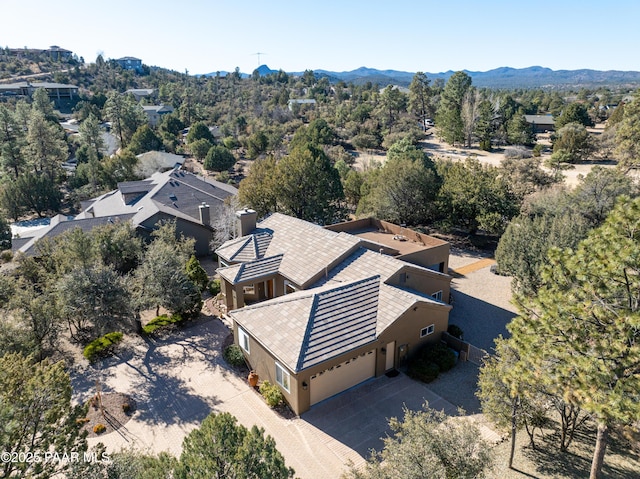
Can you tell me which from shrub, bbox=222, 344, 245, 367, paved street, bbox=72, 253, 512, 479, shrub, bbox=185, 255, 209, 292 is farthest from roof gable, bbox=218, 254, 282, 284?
shrub, bbox=222, 344, 245, 367

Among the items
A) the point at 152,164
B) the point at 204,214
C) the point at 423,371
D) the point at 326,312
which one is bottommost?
the point at 423,371

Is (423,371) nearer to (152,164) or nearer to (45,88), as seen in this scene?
(152,164)

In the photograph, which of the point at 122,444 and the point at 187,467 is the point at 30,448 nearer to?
the point at 187,467

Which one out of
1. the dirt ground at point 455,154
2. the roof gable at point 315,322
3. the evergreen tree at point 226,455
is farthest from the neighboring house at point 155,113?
the evergreen tree at point 226,455

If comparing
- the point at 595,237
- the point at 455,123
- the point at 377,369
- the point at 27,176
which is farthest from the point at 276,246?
the point at 455,123

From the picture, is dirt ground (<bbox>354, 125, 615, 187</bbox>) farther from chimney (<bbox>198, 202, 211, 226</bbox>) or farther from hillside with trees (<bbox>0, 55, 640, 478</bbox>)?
chimney (<bbox>198, 202, 211, 226</bbox>)

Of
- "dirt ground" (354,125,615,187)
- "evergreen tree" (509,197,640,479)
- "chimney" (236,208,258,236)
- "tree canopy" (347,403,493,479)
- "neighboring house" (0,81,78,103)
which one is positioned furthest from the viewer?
"neighboring house" (0,81,78,103)

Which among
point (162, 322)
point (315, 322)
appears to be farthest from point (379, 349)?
point (162, 322)
